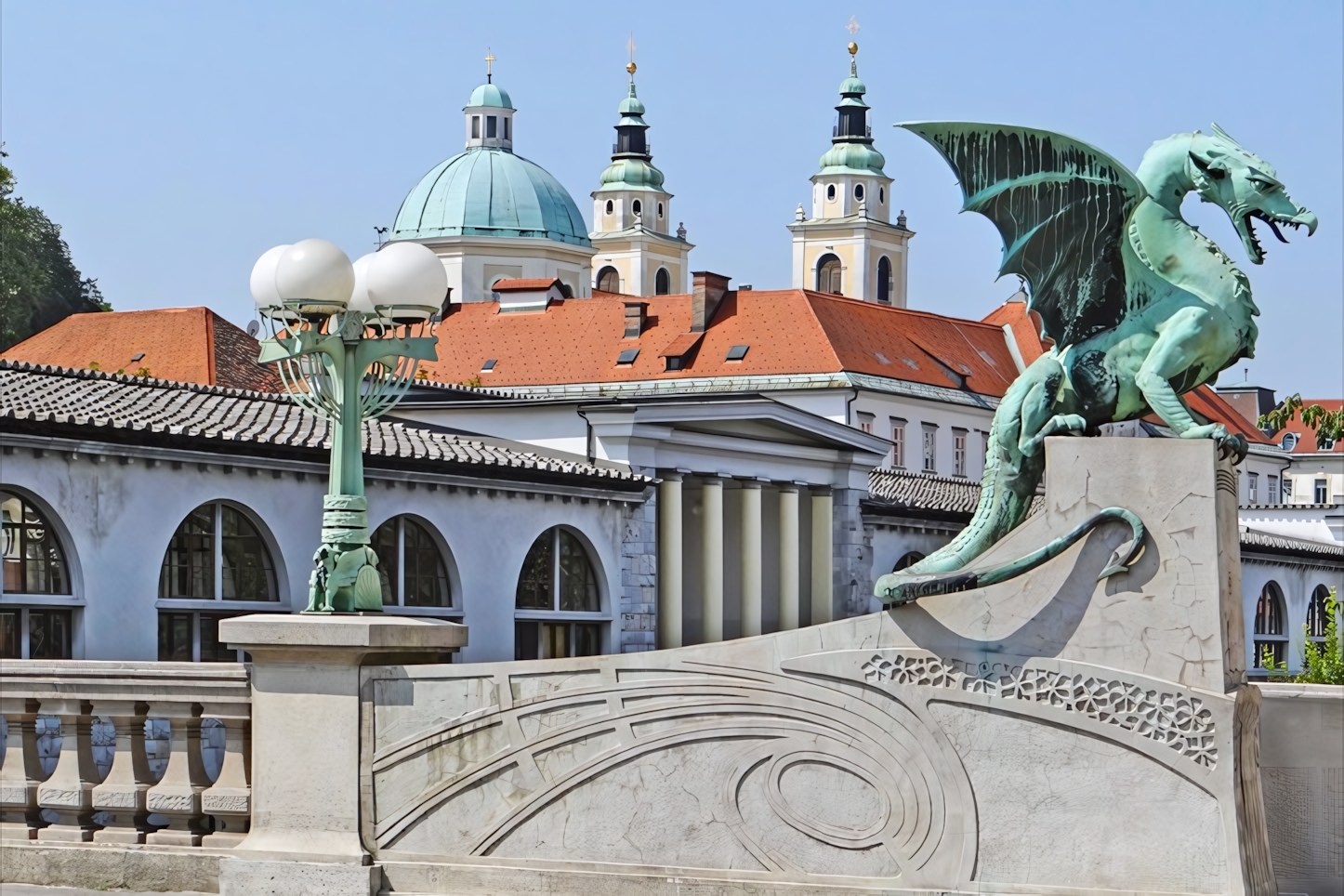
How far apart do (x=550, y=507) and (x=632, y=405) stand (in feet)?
14.0

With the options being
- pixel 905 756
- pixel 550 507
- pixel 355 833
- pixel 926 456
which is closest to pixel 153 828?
pixel 355 833

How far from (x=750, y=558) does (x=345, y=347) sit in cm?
3423

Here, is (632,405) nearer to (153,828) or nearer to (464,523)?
(464,523)

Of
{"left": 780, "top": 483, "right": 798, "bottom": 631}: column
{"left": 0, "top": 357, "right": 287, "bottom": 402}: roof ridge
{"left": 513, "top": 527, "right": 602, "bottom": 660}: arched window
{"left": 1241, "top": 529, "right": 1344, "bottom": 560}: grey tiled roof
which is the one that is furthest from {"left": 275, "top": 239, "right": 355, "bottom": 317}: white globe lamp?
{"left": 1241, "top": 529, "right": 1344, "bottom": 560}: grey tiled roof

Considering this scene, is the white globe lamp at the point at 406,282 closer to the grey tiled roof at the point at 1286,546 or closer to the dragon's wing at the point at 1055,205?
the dragon's wing at the point at 1055,205

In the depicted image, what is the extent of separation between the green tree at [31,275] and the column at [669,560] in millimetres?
26162

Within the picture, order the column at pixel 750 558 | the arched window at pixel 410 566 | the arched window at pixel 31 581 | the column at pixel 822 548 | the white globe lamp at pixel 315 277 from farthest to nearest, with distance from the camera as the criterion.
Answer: the column at pixel 822 548
the column at pixel 750 558
the arched window at pixel 410 566
the arched window at pixel 31 581
the white globe lamp at pixel 315 277

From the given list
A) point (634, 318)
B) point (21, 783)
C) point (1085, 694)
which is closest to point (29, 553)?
point (21, 783)

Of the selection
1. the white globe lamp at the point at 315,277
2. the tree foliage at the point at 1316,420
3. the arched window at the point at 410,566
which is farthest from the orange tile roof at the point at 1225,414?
the white globe lamp at the point at 315,277

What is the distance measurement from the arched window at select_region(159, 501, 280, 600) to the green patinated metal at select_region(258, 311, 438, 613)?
15.7 m

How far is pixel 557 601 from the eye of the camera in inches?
1476

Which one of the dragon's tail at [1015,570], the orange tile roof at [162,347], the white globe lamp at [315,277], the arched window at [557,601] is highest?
the orange tile roof at [162,347]

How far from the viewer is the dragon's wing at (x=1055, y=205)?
10.3 meters

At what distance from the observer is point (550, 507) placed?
3681 centimetres
